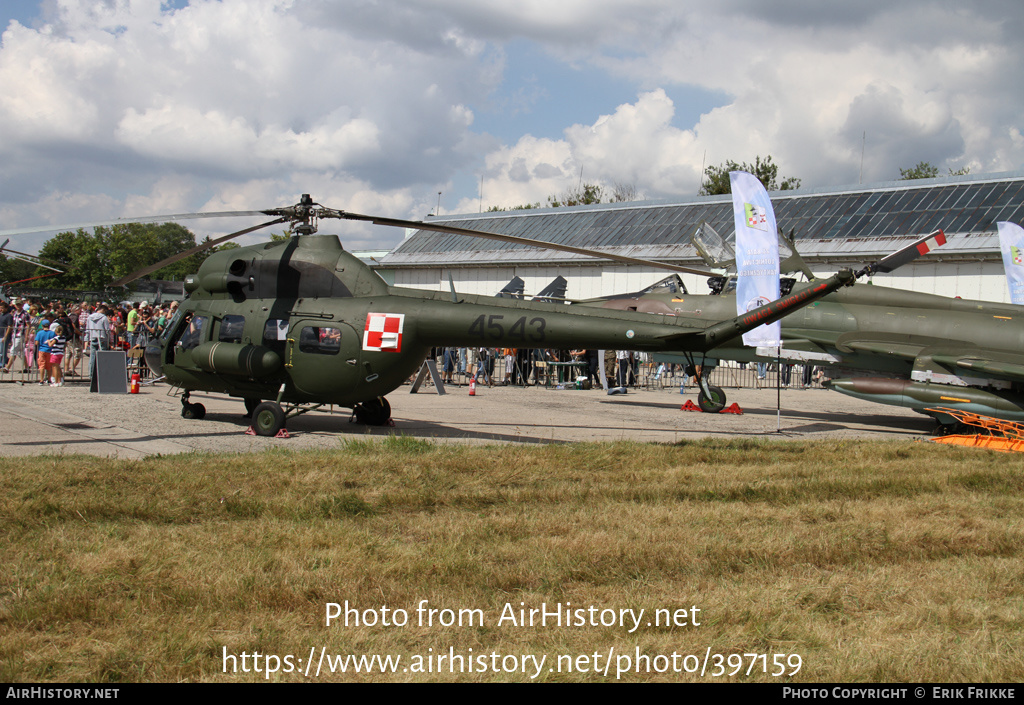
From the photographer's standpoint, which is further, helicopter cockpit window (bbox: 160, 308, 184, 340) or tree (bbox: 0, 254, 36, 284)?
tree (bbox: 0, 254, 36, 284)

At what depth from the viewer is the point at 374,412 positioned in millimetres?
12633

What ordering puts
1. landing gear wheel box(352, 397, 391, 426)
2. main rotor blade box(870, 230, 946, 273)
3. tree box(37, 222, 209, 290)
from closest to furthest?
main rotor blade box(870, 230, 946, 273), landing gear wheel box(352, 397, 391, 426), tree box(37, 222, 209, 290)

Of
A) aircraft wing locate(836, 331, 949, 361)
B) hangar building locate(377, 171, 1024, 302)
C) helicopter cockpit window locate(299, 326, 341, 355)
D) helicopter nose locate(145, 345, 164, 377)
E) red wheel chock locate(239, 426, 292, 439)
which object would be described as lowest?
red wheel chock locate(239, 426, 292, 439)

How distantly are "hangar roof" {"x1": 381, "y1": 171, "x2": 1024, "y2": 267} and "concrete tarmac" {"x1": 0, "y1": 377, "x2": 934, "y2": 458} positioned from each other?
12.3 m

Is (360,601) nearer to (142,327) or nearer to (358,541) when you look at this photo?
(358,541)

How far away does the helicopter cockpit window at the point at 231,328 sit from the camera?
38.4ft

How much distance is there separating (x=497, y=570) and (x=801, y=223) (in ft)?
111

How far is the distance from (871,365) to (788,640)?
12.2m

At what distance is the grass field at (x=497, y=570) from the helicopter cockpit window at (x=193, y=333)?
13.9 feet

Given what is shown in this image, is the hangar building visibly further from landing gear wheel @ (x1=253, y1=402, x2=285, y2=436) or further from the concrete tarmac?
landing gear wheel @ (x1=253, y1=402, x2=285, y2=436)

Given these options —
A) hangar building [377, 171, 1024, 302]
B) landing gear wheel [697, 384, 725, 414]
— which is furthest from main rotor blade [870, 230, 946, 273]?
hangar building [377, 171, 1024, 302]

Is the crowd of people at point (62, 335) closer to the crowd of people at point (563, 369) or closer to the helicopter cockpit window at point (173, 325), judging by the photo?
the helicopter cockpit window at point (173, 325)

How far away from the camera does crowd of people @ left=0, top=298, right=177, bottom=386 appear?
18.7 m

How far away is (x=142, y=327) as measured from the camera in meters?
22.2
